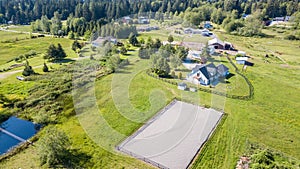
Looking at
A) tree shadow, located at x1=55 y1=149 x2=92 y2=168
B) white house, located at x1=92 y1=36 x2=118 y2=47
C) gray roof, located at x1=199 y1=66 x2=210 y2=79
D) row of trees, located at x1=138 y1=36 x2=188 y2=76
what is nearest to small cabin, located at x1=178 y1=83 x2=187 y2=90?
gray roof, located at x1=199 y1=66 x2=210 y2=79

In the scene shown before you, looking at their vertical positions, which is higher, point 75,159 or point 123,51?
point 123,51

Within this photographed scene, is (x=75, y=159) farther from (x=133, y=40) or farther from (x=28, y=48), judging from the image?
(x=28, y=48)

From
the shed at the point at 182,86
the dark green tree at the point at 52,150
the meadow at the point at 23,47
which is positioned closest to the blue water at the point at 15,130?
the dark green tree at the point at 52,150

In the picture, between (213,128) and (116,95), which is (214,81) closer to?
(213,128)

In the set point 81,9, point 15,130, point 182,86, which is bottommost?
point 15,130

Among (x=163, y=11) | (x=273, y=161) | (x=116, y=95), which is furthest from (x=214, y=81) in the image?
(x=163, y=11)

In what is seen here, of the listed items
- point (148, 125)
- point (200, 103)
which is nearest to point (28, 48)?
point (148, 125)

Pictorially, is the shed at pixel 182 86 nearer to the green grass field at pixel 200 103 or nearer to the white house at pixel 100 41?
the green grass field at pixel 200 103

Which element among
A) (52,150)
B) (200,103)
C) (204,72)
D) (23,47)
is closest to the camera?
(52,150)
